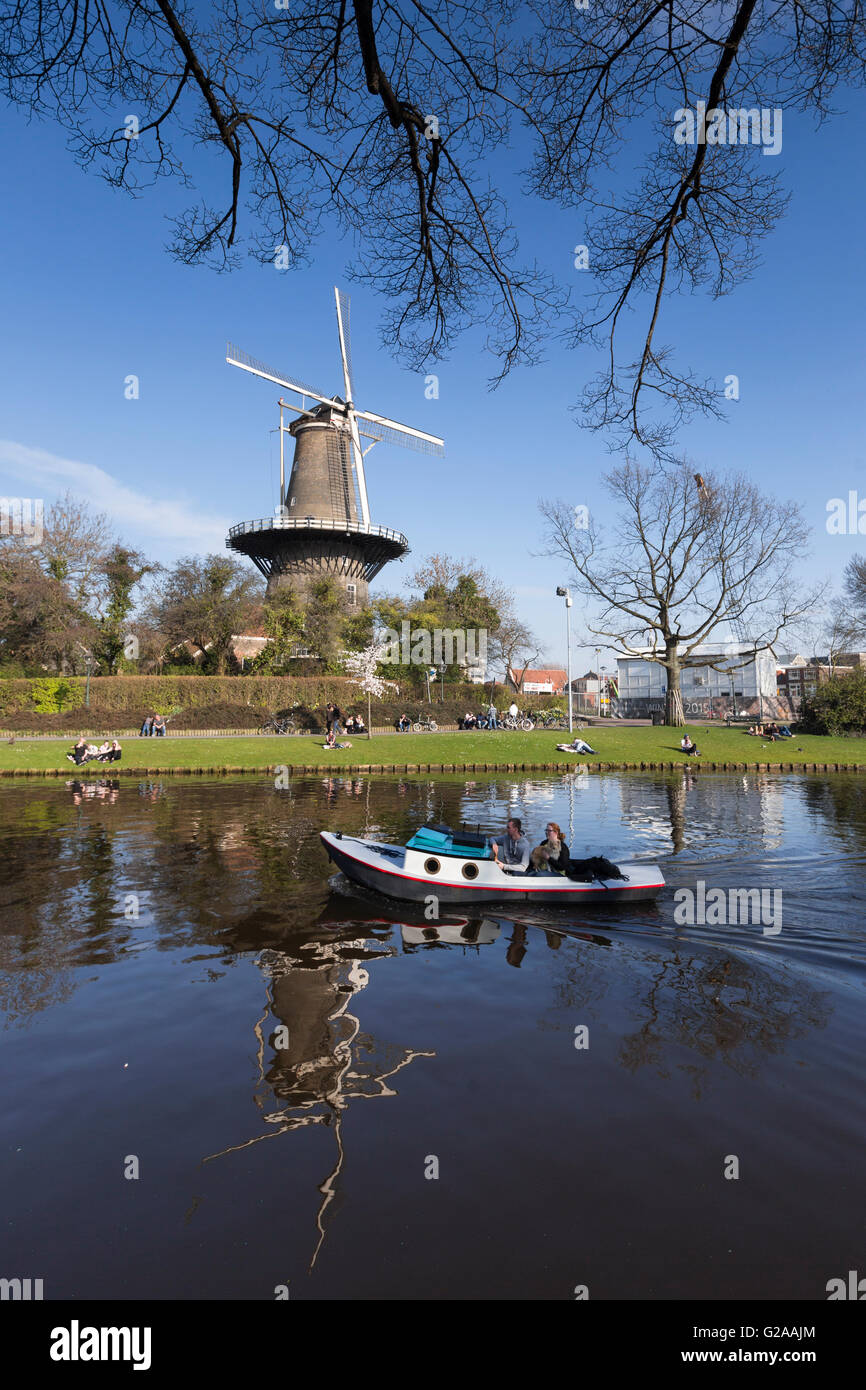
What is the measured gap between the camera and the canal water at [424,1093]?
4402 mm

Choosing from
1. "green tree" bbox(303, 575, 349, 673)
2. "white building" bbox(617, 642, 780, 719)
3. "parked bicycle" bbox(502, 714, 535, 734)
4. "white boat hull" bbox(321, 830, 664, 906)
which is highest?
"green tree" bbox(303, 575, 349, 673)

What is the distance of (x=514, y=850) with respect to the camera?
1243 centimetres

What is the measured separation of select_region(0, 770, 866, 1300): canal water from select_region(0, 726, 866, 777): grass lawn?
20314mm

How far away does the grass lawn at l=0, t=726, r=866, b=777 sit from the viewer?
3288 centimetres

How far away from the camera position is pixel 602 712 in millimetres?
80000

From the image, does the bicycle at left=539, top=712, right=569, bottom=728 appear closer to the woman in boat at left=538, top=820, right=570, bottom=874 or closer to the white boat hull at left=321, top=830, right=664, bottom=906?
the woman in boat at left=538, top=820, right=570, bottom=874

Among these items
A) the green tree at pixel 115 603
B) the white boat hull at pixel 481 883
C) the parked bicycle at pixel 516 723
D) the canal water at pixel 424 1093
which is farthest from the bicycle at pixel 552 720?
the white boat hull at pixel 481 883

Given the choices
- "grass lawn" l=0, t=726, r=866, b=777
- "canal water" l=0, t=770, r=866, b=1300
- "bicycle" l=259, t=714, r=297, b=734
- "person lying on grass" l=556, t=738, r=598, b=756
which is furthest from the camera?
"bicycle" l=259, t=714, r=297, b=734

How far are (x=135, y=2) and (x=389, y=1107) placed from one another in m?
7.55

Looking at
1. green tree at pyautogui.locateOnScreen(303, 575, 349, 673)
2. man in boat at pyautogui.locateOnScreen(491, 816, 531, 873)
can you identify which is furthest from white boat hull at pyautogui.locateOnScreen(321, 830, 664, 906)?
green tree at pyautogui.locateOnScreen(303, 575, 349, 673)

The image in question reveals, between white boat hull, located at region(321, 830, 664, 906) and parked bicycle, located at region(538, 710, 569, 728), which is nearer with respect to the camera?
white boat hull, located at region(321, 830, 664, 906)

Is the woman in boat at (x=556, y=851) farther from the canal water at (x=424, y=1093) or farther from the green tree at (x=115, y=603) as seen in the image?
the green tree at (x=115, y=603)
